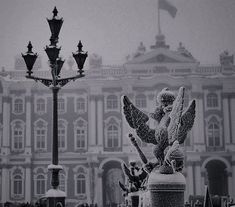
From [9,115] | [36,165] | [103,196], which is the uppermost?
[9,115]

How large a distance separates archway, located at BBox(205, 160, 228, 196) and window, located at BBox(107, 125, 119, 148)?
24.1 feet

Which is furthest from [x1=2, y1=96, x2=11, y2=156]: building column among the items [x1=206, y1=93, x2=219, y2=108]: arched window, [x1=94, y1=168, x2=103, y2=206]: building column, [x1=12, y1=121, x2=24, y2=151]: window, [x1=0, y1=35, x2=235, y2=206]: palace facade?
[x1=206, y1=93, x2=219, y2=108]: arched window

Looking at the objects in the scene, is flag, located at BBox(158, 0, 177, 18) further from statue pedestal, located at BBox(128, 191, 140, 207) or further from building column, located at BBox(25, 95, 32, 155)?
statue pedestal, located at BBox(128, 191, 140, 207)

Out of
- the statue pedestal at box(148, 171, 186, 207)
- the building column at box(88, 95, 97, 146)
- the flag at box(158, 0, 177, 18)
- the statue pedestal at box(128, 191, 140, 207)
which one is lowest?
the statue pedestal at box(128, 191, 140, 207)

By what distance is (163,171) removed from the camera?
10.8 ft

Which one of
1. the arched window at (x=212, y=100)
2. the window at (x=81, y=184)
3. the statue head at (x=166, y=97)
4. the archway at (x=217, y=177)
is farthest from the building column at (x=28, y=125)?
the statue head at (x=166, y=97)

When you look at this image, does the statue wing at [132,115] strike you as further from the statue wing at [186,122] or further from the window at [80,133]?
the window at [80,133]

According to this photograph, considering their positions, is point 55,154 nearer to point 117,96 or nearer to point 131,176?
point 131,176

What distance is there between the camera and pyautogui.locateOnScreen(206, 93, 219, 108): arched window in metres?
39.6

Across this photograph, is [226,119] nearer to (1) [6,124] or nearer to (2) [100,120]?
(2) [100,120]

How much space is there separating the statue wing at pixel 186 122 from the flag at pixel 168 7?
1566 inches

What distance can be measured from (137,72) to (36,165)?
35.5ft

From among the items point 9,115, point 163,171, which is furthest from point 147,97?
point 163,171

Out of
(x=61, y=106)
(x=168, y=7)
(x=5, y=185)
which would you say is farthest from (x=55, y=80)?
(x=168, y=7)
